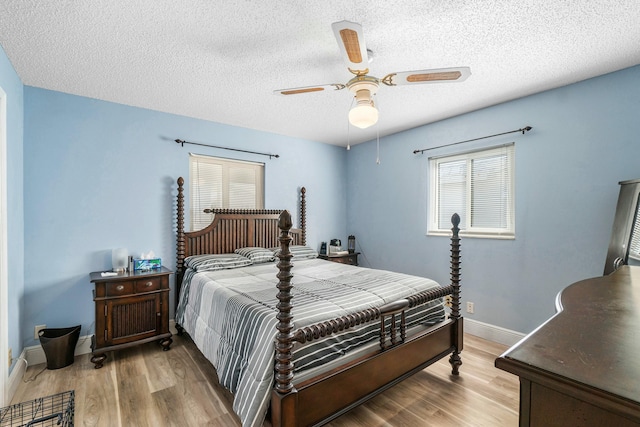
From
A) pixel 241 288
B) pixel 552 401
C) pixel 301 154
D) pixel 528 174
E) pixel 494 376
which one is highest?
pixel 301 154

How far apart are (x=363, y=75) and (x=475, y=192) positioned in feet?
7.59

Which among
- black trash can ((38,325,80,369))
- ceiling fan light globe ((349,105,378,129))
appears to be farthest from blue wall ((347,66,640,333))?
black trash can ((38,325,80,369))

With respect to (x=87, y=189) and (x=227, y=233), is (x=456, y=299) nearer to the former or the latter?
(x=227, y=233)

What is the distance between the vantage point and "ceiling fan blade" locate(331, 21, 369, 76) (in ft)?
4.65

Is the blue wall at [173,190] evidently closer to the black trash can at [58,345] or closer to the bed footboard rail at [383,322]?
the black trash can at [58,345]

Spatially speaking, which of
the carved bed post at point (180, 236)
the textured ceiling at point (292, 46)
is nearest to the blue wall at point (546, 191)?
the textured ceiling at point (292, 46)

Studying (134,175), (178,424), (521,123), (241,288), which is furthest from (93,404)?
(521,123)

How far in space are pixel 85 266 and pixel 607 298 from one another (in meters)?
3.94

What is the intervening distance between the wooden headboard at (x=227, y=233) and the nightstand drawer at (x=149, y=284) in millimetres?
445

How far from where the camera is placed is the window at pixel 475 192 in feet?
10.5

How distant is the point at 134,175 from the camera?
321 centimetres

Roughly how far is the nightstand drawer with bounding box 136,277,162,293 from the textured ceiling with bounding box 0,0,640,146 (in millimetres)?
1853

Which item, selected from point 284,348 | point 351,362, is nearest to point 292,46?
point 284,348

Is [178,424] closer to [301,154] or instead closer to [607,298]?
[607,298]
